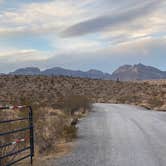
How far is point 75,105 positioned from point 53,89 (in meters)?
51.9

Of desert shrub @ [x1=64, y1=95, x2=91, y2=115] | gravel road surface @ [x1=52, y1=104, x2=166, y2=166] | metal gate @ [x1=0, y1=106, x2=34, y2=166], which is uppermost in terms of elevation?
metal gate @ [x1=0, y1=106, x2=34, y2=166]

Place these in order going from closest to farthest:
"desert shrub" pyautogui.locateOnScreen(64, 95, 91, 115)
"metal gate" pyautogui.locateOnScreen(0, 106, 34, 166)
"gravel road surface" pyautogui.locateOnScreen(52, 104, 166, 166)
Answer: "metal gate" pyautogui.locateOnScreen(0, 106, 34, 166)
"gravel road surface" pyautogui.locateOnScreen(52, 104, 166, 166)
"desert shrub" pyautogui.locateOnScreen(64, 95, 91, 115)

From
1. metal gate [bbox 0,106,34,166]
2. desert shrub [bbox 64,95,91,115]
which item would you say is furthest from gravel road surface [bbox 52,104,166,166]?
desert shrub [bbox 64,95,91,115]

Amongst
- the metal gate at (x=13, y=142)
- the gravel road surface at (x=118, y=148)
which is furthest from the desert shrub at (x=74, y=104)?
the metal gate at (x=13, y=142)

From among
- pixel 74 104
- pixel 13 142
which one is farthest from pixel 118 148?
pixel 74 104

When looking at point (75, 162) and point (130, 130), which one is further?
point (130, 130)

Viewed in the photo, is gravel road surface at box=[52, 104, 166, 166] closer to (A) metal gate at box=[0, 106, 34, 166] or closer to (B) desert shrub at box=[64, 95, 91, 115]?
(A) metal gate at box=[0, 106, 34, 166]

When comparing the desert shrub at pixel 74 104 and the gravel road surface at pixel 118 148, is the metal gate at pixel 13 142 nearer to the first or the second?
the gravel road surface at pixel 118 148

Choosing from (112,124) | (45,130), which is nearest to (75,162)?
(45,130)

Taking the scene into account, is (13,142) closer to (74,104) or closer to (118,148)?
(118,148)

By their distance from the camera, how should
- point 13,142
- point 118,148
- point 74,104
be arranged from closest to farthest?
point 13,142 < point 118,148 < point 74,104

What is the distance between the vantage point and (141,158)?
1326 centimetres

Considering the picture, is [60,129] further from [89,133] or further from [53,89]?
[53,89]

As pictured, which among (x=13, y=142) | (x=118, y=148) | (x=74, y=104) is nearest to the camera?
(x=13, y=142)
